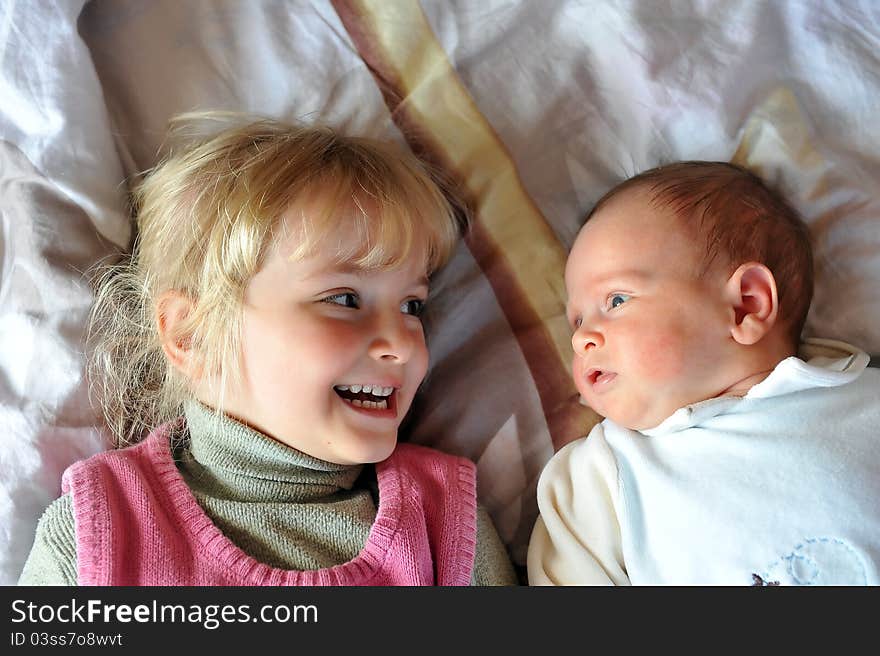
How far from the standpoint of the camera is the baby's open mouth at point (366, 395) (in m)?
1.16

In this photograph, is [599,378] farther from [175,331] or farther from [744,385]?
[175,331]

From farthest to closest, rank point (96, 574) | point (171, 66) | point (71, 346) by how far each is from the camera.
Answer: point (171, 66) < point (71, 346) < point (96, 574)

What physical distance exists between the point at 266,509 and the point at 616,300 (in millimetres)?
511

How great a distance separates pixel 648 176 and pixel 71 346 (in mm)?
787

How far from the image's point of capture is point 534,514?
1.28 m

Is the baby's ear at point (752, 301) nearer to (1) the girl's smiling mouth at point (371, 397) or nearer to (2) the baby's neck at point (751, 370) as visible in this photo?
(2) the baby's neck at point (751, 370)

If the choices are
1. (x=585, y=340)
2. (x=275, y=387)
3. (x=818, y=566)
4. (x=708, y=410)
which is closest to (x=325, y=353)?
(x=275, y=387)

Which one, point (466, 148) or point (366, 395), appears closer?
point (366, 395)

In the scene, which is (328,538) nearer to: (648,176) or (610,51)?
(648,176)

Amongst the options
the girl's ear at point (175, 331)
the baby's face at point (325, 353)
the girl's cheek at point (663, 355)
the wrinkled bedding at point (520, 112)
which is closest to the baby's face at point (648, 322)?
the girl's cheek at point (663, 355)

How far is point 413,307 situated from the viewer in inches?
51.0

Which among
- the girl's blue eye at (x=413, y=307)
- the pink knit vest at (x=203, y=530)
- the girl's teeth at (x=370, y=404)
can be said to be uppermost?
the girl's blue eye at (x=413, y=307)

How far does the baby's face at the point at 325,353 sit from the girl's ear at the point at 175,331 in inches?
2.8
